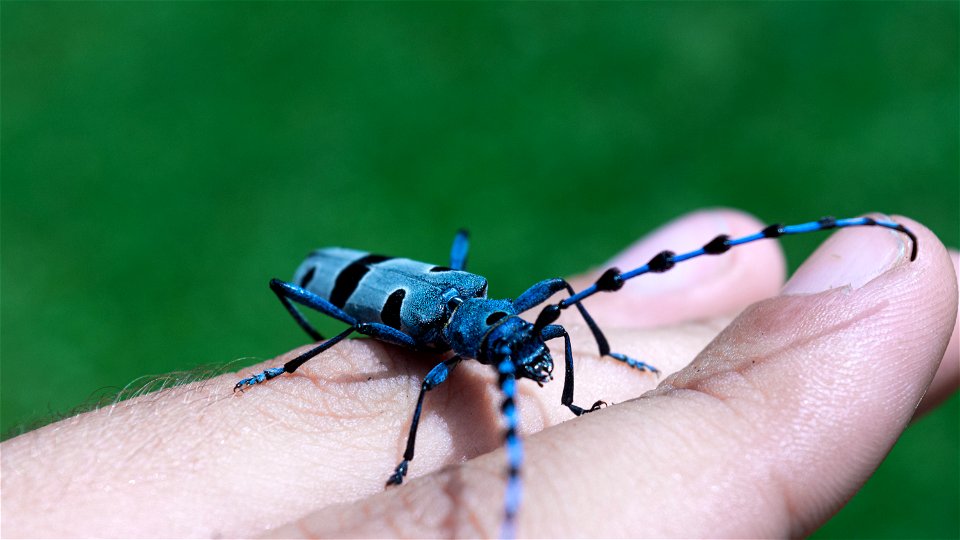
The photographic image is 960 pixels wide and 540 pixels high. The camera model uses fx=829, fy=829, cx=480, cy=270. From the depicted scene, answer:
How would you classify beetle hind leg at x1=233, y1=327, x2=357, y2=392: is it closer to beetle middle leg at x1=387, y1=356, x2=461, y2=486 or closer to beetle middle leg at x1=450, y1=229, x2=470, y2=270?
beetle middle leg at x1=387, y1=356, x2=461, y2=486

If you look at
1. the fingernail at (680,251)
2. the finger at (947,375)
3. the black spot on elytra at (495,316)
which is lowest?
the finger at (947,375)

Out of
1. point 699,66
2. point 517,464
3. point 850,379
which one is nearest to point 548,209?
point 699,66

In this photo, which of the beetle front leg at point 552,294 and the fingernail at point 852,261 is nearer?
the fingernail at point 852,261

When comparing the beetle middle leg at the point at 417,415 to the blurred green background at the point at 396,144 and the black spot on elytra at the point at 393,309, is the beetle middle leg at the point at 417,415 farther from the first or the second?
the blurred green background at the point at 396,144

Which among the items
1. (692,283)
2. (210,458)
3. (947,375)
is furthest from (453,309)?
(947,375)

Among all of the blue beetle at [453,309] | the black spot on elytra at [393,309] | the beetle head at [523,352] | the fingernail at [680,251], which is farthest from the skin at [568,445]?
the fingernail at [680,251]

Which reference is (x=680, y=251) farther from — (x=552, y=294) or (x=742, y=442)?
(x=742, y=442)

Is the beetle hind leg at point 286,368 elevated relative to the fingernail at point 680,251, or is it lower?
elevated
